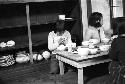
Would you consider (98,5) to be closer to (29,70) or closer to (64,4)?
(64,4)

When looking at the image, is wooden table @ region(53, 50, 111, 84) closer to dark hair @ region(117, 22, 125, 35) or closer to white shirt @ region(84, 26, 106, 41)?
dark hair @ region(117, 22, 125, 35)

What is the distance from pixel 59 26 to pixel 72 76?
113 cm

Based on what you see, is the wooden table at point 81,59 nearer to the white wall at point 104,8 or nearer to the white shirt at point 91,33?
the white shirt at point 91,33

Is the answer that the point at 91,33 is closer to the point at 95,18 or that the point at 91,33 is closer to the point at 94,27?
the point at 94,27

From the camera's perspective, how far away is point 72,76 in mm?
4344

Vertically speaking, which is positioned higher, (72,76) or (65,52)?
(65,52)

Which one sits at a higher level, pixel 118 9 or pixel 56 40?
pixel 118 9

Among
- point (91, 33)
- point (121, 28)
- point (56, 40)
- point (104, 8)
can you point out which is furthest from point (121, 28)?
point (104, 8)

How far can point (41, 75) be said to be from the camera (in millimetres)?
4559

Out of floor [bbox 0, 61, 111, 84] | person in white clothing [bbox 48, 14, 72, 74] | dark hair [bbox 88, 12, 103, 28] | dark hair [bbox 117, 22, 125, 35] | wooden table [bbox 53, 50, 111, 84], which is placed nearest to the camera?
dark hair [bbox 117, 22, 125, 35]

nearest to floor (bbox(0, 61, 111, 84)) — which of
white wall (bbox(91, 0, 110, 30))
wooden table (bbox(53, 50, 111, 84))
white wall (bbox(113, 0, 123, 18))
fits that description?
wooden table (bbox(53, 50, 111, 84))

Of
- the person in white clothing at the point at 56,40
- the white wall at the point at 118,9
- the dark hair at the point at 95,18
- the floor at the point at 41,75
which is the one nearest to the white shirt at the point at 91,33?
the dark hair at the point at 95,18

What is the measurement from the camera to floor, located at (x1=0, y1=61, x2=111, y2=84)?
410cm

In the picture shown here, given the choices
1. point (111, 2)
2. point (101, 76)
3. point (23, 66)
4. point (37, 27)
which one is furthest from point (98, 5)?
point (23, 66)
